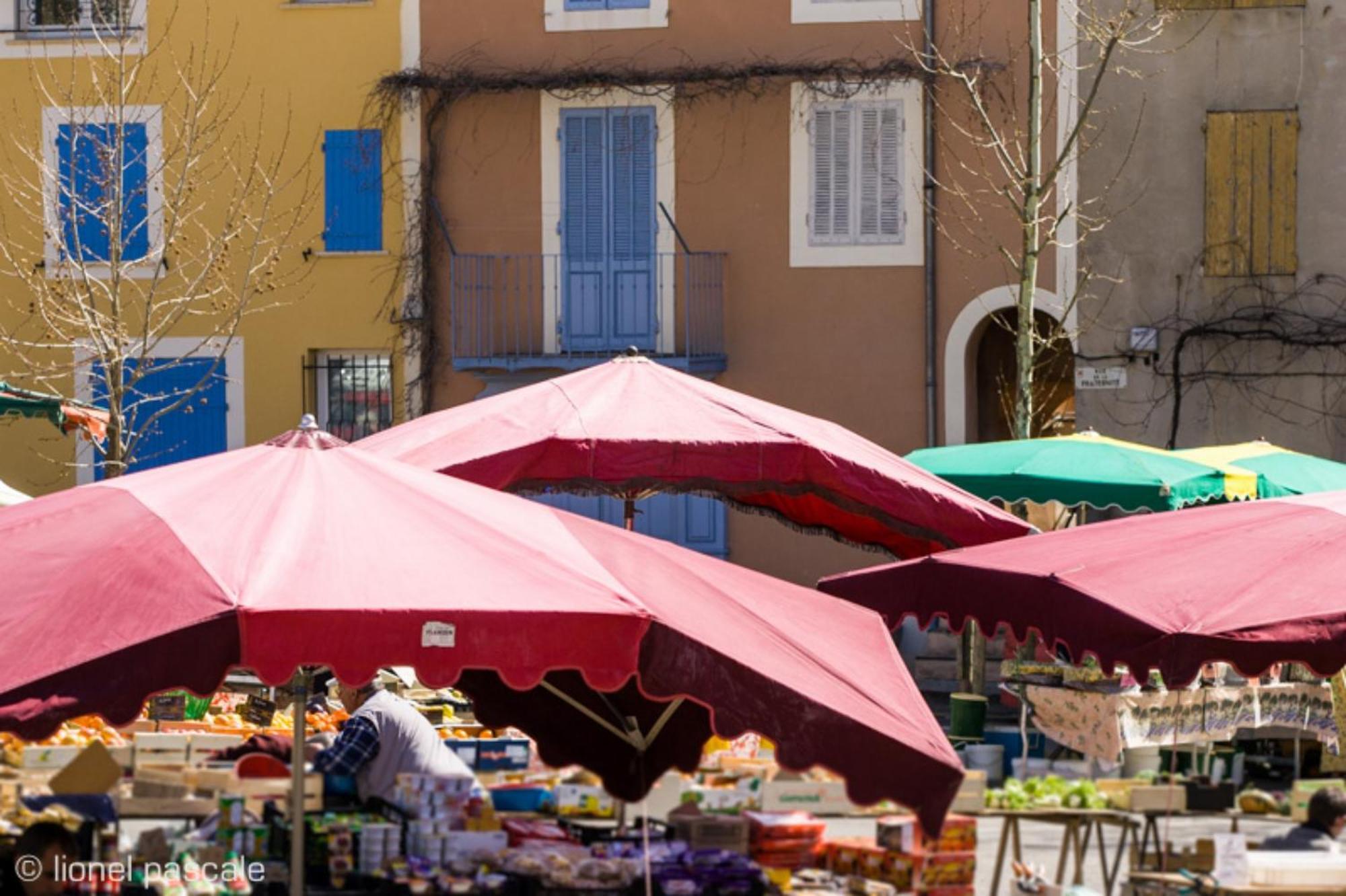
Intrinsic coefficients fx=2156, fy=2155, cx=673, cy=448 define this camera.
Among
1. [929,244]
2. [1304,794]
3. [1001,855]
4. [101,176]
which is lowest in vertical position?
[1001,855]

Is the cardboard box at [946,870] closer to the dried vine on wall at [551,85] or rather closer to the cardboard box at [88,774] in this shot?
the cardboard box at [88,774]

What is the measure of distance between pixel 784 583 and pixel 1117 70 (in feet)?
51.5

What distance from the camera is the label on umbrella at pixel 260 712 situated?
1289cm

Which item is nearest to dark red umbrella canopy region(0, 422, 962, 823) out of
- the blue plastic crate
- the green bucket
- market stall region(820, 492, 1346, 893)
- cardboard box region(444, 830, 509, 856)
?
cardboard box region(444, 830, 509, 856)

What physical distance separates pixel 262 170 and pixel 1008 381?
27.3ft

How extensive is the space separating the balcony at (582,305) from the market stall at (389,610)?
1578cm

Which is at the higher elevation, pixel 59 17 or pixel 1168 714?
pixel 59 17

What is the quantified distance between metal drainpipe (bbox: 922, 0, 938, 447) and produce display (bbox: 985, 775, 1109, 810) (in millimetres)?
13183

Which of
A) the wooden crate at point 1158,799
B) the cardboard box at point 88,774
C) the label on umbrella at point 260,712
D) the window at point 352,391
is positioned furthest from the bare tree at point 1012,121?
the cardboard box at point 88,774

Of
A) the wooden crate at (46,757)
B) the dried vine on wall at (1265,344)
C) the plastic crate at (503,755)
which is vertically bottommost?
the plastic crate at (503,755)

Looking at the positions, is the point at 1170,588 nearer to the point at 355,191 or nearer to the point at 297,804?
the point at 297,804

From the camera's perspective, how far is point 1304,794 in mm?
8219

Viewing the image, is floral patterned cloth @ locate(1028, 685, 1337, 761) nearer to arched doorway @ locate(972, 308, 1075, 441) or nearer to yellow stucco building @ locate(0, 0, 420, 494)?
arched doorway @ locate(972, 308, 1075, 441)

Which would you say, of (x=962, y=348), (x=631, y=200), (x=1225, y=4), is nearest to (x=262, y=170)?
(x=631, y=200)
